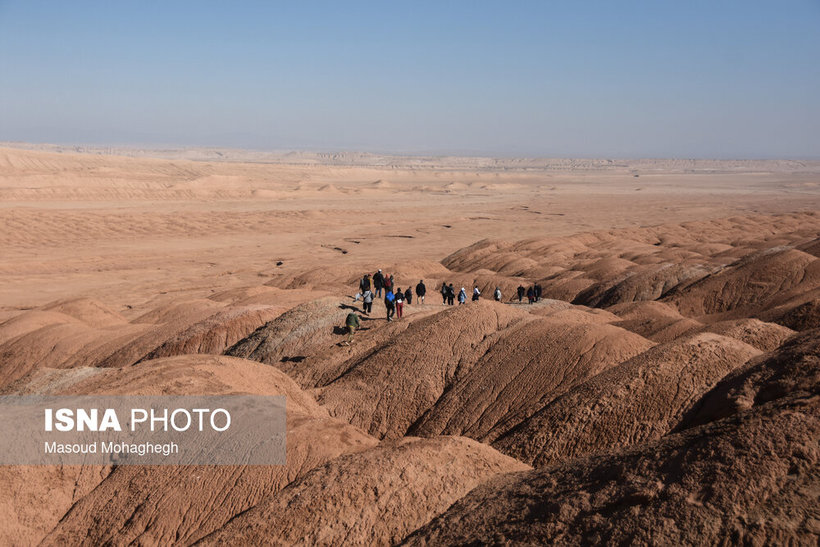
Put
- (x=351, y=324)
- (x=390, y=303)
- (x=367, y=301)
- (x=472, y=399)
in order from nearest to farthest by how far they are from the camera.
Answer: (x=472, y=399) → (x=351, y=324) → (x=390, y=303) → (x=367, y=301)

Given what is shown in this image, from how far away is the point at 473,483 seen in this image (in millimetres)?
10109

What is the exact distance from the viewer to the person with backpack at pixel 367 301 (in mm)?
20719

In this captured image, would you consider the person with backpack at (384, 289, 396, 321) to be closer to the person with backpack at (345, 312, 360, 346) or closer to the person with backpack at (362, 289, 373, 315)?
the person with backpack at (362, 289, 373, 315)

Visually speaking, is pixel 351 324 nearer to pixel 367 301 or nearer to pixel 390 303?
pixel 390 303

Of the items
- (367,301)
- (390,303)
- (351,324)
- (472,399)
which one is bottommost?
(472,399)

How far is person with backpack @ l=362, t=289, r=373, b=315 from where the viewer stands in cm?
2072

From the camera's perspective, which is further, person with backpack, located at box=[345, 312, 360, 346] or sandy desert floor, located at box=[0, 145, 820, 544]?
person with backpack, located at box=[345, 312, 360, 346]

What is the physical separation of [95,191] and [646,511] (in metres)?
81.8

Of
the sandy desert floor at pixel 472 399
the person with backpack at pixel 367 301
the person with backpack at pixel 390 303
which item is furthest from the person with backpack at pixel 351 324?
the person with backpack at pixel 367 301

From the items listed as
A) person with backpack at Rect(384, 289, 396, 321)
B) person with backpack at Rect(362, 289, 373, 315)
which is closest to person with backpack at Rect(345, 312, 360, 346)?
person with backpack at Rect(384, 289, 396, 321)

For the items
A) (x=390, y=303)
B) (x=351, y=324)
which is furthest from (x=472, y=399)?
(x=390, y=303)

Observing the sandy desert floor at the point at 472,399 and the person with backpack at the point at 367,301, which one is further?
the person with backpack at the point at 367,301

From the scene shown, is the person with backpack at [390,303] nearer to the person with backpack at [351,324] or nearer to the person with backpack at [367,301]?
the person with backpack at [367,301]

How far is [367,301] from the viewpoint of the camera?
68.2 ft
